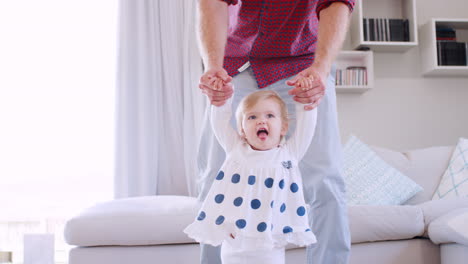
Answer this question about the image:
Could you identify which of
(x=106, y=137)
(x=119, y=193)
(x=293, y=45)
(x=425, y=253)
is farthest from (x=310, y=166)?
(x=106, y=137)

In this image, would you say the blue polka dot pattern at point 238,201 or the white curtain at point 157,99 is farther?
the white curtain at point 157,99

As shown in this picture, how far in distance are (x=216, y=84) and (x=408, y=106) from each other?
2548 millimetres

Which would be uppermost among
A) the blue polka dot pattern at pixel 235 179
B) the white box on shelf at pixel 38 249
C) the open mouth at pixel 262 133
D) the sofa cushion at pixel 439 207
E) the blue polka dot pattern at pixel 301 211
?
the open mouth at pixel 262 133

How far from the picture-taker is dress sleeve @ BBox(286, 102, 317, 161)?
127cm

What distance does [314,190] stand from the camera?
57.1 inches

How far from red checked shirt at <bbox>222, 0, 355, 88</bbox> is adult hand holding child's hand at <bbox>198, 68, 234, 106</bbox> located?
261 millimetres

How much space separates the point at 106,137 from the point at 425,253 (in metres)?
2.05

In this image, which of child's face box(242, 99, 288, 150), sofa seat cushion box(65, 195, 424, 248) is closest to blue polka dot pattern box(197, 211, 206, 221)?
child's face box(242, 99, 288, 150)

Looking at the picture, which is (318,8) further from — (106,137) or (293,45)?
(106,137)

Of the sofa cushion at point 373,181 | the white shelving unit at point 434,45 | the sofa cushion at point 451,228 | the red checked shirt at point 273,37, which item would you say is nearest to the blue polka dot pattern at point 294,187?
the red checked shirt at point 273,37

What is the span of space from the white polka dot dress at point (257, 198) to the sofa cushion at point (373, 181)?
4.25 feet

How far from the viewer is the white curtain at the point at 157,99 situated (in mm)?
3086

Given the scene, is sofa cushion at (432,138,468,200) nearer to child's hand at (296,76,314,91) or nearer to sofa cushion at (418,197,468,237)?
sofa cushion at (418,197,468,237)

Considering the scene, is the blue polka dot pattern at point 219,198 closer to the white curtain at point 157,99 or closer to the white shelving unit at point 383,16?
the white curtain at point 157,99
